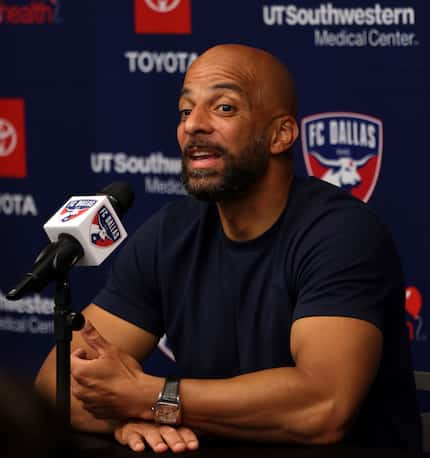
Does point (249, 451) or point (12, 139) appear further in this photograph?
point (12, 139)

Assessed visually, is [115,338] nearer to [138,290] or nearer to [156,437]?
[138,290]

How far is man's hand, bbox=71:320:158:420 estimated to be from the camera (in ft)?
6.29

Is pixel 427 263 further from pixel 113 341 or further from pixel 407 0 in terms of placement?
pixel 113 341

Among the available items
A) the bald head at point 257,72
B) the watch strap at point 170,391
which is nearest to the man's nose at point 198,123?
the bald head at point 257,72

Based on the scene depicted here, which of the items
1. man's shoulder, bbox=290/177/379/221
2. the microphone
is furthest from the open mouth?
the microphone

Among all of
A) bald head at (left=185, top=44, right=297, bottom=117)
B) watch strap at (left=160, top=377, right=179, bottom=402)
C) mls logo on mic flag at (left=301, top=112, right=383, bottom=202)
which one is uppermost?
bald head at (left=185, top=44, right=297, bottom=117)

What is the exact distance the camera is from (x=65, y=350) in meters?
1.66

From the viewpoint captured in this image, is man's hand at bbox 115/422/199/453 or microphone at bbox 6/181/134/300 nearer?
microphone at bbox 6/181/134/300

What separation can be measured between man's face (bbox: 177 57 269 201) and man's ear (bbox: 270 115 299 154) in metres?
0.05

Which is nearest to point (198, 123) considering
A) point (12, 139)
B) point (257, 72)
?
point (257, 72)

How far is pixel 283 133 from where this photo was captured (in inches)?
91.9

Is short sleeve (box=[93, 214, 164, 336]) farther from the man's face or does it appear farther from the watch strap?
the watch strap

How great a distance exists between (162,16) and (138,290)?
5.17 ft

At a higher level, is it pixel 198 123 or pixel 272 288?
pixel 198 123
